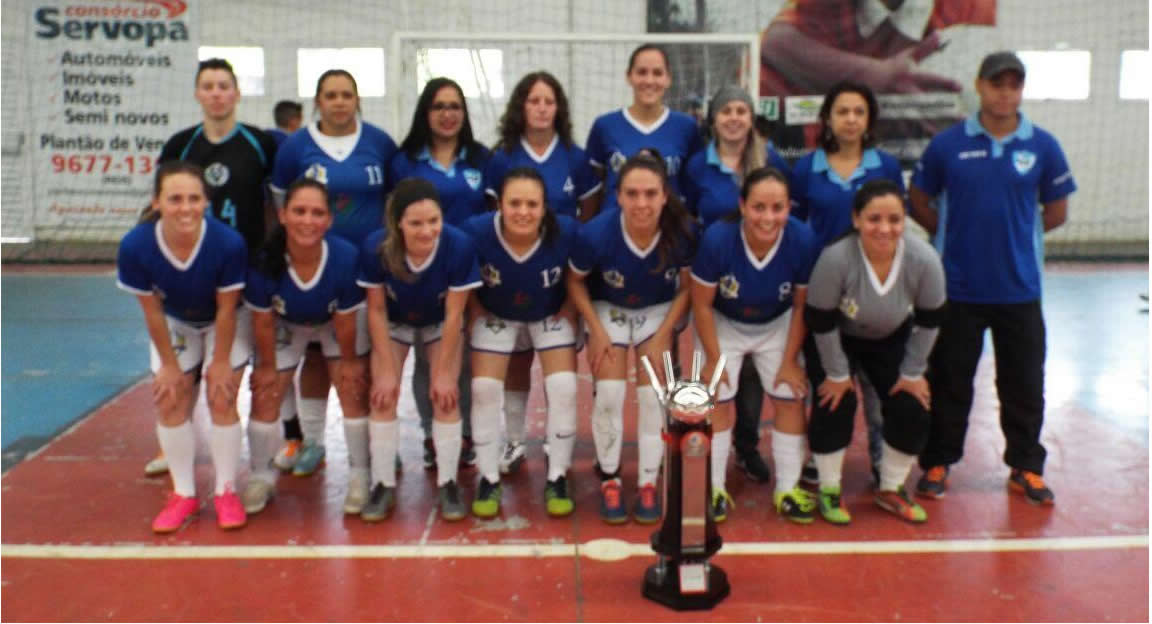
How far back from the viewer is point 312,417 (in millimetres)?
4371

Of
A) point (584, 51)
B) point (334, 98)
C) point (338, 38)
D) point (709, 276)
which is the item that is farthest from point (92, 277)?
point (709, 276)

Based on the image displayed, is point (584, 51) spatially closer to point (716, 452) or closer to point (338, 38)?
point (338, 38)

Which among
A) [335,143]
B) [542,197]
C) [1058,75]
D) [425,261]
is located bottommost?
[425,261]

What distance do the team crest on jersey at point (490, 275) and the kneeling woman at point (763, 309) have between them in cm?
76

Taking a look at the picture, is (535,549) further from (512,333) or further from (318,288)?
(318,288)

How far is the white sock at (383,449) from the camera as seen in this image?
12.7 ft

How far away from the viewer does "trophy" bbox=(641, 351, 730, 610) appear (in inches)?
119

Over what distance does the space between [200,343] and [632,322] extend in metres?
1.69

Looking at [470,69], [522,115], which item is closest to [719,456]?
[522,115]

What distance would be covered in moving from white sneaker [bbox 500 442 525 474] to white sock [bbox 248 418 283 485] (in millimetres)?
957

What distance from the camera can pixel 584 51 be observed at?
11453 millimetres

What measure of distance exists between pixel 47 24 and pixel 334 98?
9621 millimetres

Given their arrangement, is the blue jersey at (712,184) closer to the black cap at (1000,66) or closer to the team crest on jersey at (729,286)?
the team crest on jersey at (729,286)

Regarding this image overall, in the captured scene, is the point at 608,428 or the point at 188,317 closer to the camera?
the point at 188,317
